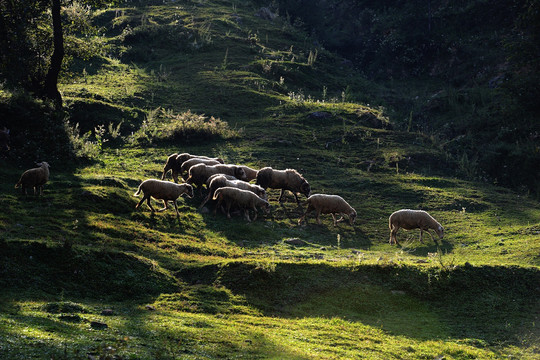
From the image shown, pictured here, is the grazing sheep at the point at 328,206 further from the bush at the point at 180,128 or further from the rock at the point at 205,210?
the bush at the point at 180,128

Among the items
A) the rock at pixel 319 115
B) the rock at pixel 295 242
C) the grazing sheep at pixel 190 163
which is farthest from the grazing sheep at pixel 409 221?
the rock at pixel 319 115

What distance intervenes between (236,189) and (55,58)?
1088cm

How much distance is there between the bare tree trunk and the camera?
22312 millimetres

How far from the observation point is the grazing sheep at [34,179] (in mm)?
15500

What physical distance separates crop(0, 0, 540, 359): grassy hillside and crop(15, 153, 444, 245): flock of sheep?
0.52m

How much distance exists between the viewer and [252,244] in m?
16.3

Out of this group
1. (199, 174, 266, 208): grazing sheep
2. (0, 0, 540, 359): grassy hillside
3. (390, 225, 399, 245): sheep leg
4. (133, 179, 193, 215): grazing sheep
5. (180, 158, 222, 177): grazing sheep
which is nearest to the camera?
(0, 0, 540, 359): grassy hillside

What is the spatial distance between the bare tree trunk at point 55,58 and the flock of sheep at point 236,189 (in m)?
6.37

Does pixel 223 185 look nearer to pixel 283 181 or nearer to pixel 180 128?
pixel 283 181

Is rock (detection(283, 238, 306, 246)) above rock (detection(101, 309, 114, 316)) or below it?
below

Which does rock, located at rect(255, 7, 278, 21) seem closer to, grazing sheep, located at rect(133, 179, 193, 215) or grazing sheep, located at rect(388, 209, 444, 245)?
grazing sheep, located at rect(133, 179, 193, 215)

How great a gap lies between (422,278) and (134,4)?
4825 centimetres

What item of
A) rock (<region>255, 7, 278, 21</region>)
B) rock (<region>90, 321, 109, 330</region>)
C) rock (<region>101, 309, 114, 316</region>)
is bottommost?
rock (<region>101, 309, 114, 316</region>)

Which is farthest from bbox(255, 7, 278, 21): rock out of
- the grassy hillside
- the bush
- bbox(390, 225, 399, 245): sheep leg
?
bbox(390, 225, 399, 245): sheep leg
